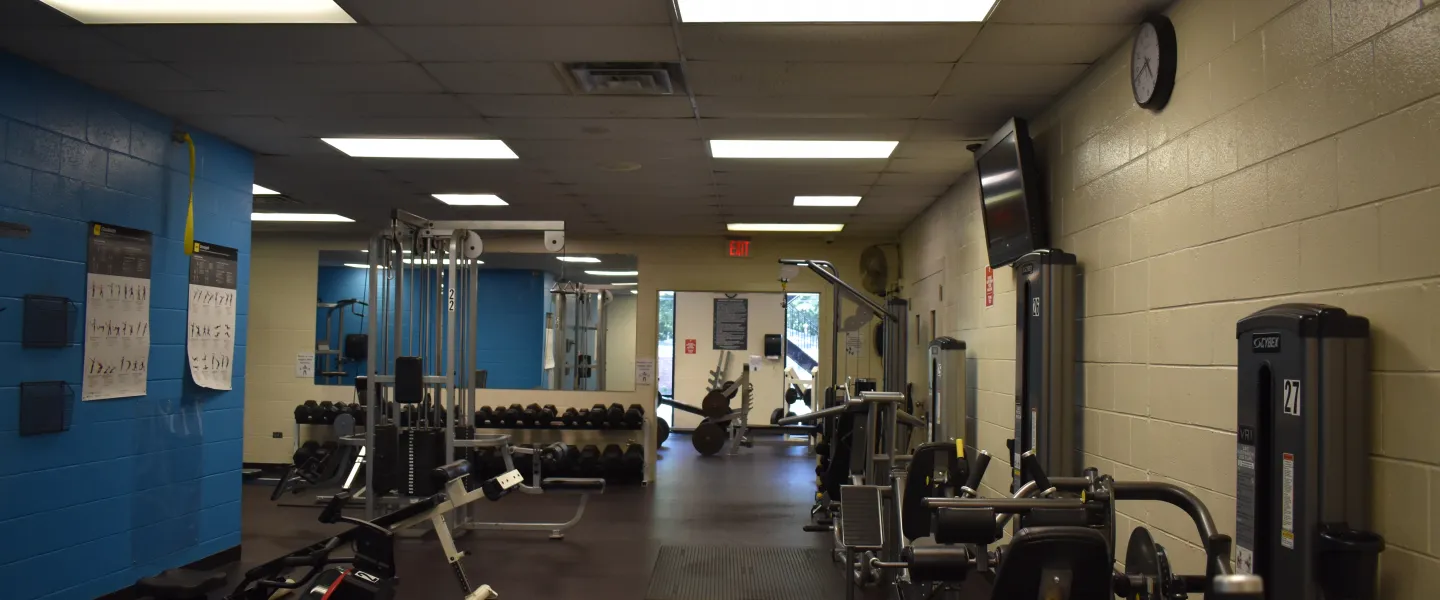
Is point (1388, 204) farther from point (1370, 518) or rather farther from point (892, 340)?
point (892, 340)

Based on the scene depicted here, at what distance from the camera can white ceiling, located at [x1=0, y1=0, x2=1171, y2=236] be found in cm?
268

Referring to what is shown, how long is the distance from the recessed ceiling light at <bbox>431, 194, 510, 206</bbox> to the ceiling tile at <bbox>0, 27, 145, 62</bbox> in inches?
109

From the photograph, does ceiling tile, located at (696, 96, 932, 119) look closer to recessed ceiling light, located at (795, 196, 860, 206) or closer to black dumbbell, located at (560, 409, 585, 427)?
recessed ceiling light, located at (795, 196, 860, 206)

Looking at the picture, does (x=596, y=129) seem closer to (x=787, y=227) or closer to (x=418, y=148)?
(x=418, y=148)

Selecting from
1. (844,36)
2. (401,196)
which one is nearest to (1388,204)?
(844,36)

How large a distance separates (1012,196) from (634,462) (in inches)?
168

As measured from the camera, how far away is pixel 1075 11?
251 cm

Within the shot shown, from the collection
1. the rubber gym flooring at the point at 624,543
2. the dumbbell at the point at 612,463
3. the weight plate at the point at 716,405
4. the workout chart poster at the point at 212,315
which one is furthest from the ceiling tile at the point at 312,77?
the weight plate at the point at 716,405

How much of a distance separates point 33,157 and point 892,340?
4705mm

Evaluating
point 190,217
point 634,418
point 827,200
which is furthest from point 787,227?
point 190,217

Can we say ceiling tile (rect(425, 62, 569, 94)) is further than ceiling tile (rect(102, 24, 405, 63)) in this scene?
Yes

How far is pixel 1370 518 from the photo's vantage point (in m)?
1.62

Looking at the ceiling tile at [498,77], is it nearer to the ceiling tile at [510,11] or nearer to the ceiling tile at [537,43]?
the ceiling tile at [537,43]

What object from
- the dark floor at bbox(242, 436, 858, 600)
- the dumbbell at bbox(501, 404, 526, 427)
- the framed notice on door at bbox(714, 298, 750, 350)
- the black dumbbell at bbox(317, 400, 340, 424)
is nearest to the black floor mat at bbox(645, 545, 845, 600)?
the dark floor at bbox(242, 436, 858, 600)
